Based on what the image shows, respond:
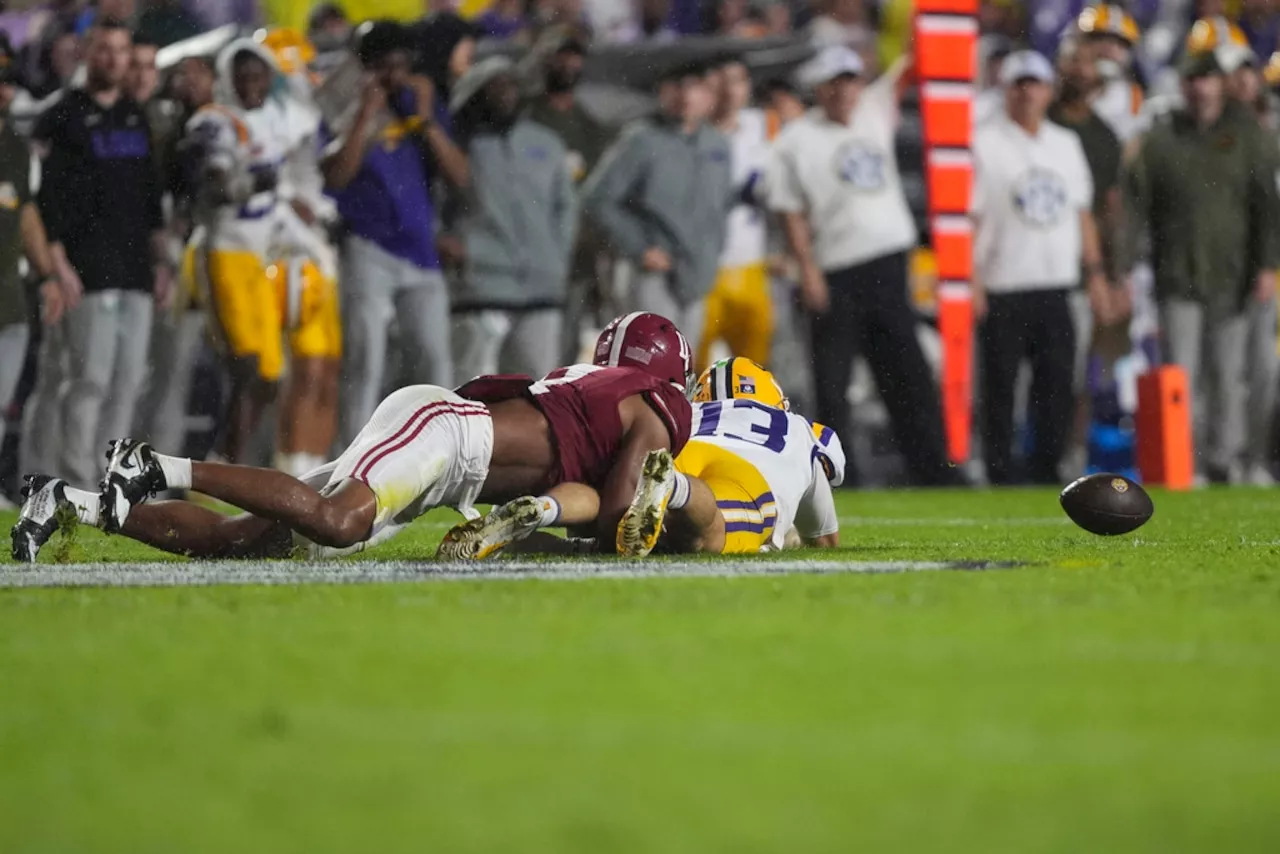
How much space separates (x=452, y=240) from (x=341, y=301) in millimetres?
770

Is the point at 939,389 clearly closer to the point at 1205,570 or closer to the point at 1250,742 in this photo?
the point at 1205,570

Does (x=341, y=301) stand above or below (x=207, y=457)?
above

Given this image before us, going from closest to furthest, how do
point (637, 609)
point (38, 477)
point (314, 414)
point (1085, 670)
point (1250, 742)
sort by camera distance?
point (1250, 742) → point (1085, 670) → point (637, 609) → point (38, 477) → point (314, 414)

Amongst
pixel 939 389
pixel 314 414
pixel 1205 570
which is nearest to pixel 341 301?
pixel 314 414

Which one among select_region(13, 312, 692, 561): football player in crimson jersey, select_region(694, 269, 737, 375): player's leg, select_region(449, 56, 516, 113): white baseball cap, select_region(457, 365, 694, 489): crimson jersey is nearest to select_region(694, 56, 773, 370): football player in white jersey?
select_region(694, 269, 737, 375): player's leg

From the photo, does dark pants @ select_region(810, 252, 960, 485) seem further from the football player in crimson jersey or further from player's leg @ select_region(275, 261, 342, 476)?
the football player in crimson jersey

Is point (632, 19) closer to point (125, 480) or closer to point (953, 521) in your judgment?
point (953, 521)

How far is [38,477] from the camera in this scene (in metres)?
5.78

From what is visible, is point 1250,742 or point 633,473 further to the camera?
point 633,473

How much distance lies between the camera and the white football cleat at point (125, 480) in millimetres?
5609

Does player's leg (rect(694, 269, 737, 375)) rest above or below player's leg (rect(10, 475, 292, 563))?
above

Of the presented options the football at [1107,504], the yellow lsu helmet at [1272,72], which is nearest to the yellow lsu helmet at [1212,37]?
the yellow lsu helmet at [1272,72]

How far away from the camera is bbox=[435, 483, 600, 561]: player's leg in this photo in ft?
19.3

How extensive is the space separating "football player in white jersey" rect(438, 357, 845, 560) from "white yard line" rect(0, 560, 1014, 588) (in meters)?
0.13
